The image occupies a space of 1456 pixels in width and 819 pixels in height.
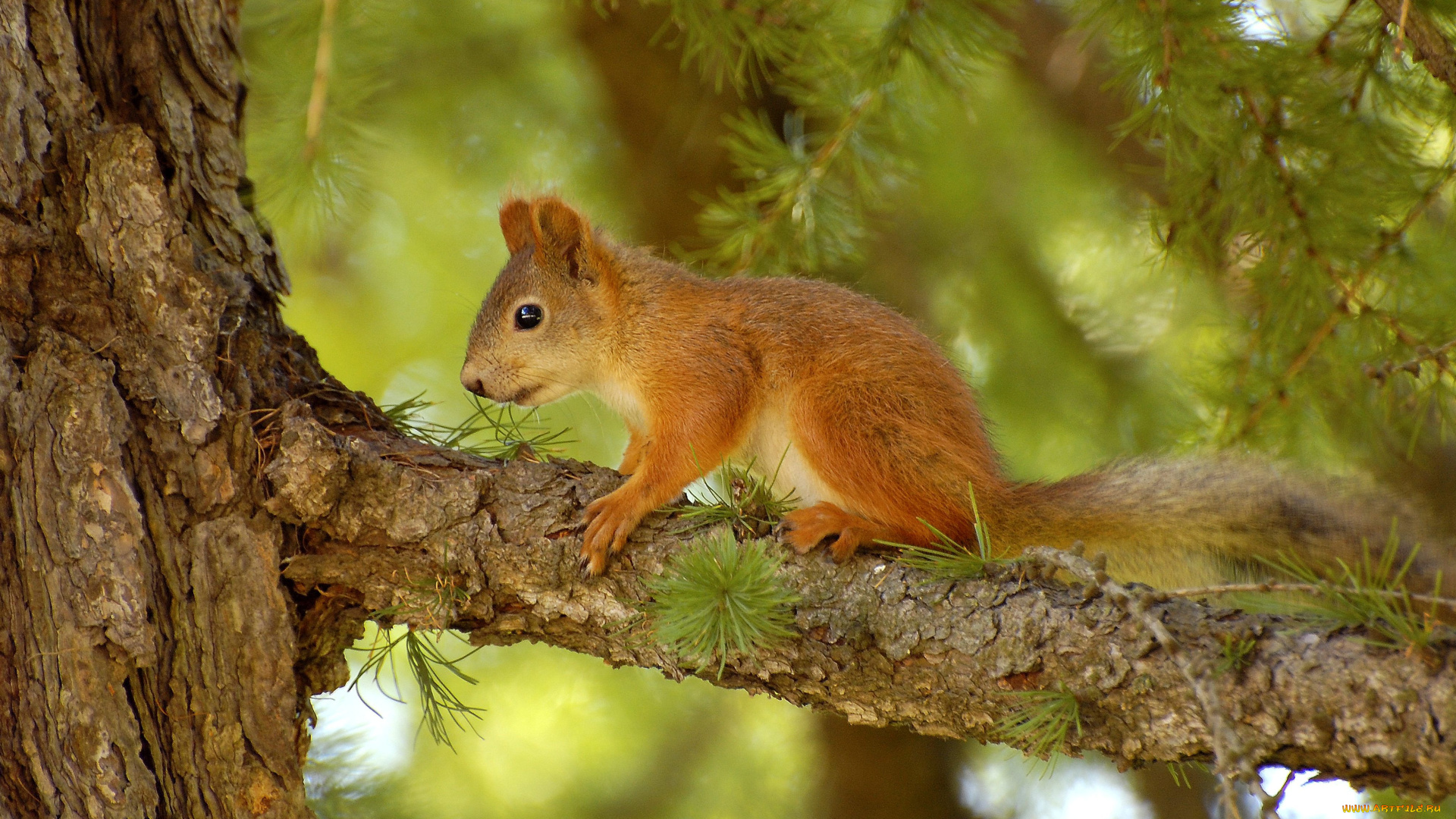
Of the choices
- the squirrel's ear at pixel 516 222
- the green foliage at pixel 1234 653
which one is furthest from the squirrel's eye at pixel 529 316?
the green foliage at pixel 1234 653

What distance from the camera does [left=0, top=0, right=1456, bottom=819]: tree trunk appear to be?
1298mm

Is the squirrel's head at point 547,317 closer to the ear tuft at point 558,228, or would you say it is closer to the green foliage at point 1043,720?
the ear tuft at point 558,228

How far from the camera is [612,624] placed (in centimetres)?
150

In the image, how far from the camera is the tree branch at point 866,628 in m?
1.08

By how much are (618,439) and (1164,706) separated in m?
2.06

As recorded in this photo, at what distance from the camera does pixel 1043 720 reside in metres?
1.22

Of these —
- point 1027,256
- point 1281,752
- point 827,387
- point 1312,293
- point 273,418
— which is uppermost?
point 1027,256

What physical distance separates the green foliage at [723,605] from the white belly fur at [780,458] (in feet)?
1.79

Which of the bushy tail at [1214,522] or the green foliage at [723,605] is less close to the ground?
the bushy tail at [1214,522]

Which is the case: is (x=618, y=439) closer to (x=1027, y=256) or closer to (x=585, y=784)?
(x=585, y=784)

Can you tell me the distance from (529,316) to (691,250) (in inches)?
33.0

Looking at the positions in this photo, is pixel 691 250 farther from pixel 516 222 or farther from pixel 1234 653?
pixel 1234 653

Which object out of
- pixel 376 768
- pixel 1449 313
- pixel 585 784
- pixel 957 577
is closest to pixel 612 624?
pixel 957 577

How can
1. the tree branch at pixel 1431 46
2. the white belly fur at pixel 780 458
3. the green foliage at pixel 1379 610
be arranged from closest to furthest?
the green foliage at pixel 1379 610, the tree branch at pixel 1431 46, the white belly fur at pixel 780 458
